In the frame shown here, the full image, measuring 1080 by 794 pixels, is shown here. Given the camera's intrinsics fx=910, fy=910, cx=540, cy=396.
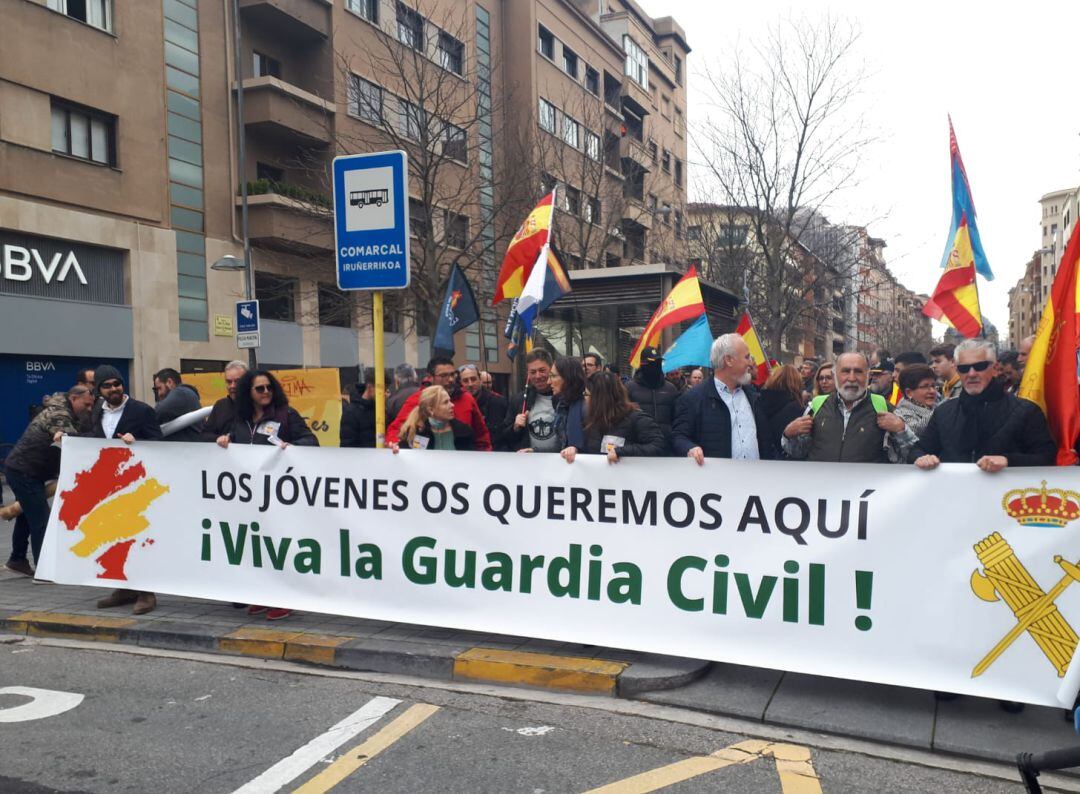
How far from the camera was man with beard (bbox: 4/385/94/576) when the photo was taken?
7406 mm

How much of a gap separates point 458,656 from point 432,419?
172 centimetres

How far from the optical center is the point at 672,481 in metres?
4.95

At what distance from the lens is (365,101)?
794 inches

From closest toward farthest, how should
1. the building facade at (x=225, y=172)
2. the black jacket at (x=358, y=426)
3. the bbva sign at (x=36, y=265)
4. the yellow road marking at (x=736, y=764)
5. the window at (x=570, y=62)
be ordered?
the yellow road marking at (x=736, y=764) < the black jacket at (x=358, y=426) < the bbva sign at (x=36, y=265) < the building facade at (x=225, y=172) < the window at (x=570, y=62)

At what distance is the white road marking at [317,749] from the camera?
3.67m

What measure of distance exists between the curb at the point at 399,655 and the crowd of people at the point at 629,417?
445mm

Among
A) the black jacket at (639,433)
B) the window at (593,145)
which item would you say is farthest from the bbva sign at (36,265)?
the black jacket at (639,433)

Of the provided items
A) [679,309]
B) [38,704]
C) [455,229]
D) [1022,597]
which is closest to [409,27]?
[455,229]

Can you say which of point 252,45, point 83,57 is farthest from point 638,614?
point 252,45

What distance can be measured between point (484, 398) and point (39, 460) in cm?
372

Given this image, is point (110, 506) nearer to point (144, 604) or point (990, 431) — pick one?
point (144, 604)

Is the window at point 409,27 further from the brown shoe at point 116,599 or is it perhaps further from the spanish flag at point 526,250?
the brown shoe at point 116,599

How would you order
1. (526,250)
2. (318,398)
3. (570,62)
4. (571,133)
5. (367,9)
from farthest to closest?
(570,62), (571,133), (367,9), (318,398), (526,250)

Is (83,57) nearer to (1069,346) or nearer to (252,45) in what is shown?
(252,45)
